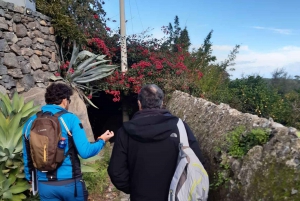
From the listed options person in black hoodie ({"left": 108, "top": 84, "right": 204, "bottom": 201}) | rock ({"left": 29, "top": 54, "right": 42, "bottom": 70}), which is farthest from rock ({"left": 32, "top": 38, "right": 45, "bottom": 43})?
person in black hoodie ({"left": 108, "top": 84, "right": 204, "bottom": 201})

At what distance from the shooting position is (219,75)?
9961 mm

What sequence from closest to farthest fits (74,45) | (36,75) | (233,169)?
(233,169) → (36,75) → (74,45)

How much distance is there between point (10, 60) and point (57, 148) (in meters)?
4.33

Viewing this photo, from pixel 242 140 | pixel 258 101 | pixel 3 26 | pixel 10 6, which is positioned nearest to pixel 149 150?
pixel 242 140

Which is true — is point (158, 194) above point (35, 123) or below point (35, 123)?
below

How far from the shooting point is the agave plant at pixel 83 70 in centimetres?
804

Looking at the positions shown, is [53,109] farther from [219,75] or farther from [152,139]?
[219,75]

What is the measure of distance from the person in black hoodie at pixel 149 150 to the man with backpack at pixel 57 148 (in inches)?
13.8

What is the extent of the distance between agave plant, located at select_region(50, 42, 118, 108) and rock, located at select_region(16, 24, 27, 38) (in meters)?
1.35

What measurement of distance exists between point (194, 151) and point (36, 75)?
5.64m

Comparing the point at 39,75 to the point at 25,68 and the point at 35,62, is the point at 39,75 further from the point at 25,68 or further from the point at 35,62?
the point at 25,68

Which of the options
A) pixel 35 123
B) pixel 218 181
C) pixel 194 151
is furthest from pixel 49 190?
pixel 218 181

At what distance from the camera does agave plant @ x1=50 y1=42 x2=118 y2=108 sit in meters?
8.04

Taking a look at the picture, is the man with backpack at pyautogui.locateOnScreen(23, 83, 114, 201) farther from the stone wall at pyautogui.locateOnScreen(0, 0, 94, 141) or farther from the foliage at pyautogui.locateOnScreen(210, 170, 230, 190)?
the stone wall at pyautogui.locateOnScreen(0, 0, 94, 141)
